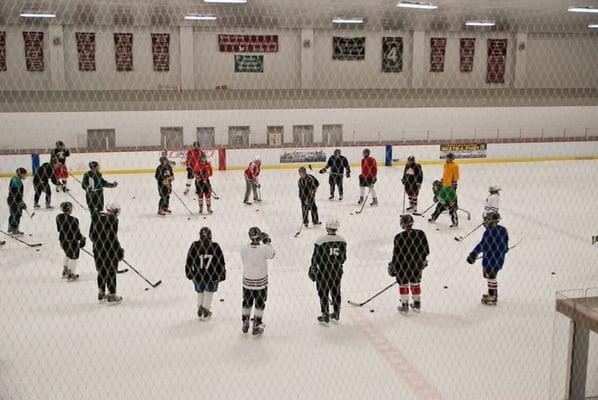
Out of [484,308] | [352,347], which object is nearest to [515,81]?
[484,308]

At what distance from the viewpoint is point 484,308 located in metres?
6.71

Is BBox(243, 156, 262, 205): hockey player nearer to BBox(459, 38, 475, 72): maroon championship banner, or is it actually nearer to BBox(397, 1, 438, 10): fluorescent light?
BBox(397, 1, 438, 10): fluorescent light

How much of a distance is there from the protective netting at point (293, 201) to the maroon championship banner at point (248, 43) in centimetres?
8

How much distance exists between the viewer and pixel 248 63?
68.9 feet

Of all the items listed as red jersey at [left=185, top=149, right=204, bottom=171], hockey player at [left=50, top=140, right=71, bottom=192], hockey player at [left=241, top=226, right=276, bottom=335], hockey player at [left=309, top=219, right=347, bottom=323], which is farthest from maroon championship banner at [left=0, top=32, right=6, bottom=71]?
hockey player at [left=309, top=219, right=347, bottom=323]

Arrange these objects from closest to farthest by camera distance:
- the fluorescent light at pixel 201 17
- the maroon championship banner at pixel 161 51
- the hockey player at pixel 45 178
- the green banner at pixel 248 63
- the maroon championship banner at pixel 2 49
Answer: the hockey player at pixel 45 178 → the fluorescent light at pixel 201 17 → the maroon championship banner at pixel 2 49 → the maroon championship banner at pixel 161 51 → the green banner at pixel 248 63

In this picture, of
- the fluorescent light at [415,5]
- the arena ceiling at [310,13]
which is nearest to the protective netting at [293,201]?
the arena ceiling at [310,13]

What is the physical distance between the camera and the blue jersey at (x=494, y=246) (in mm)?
6355

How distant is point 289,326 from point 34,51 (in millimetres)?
16755

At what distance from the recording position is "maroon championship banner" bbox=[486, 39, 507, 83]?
883 inches

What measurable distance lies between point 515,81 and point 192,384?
21349 millimetres

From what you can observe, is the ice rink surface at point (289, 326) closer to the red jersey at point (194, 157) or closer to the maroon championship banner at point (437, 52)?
the red jersey at point (194, 157)

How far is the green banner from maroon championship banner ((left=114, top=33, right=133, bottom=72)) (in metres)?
3.67

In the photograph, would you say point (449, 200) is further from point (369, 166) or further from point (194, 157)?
point (194, 157)
